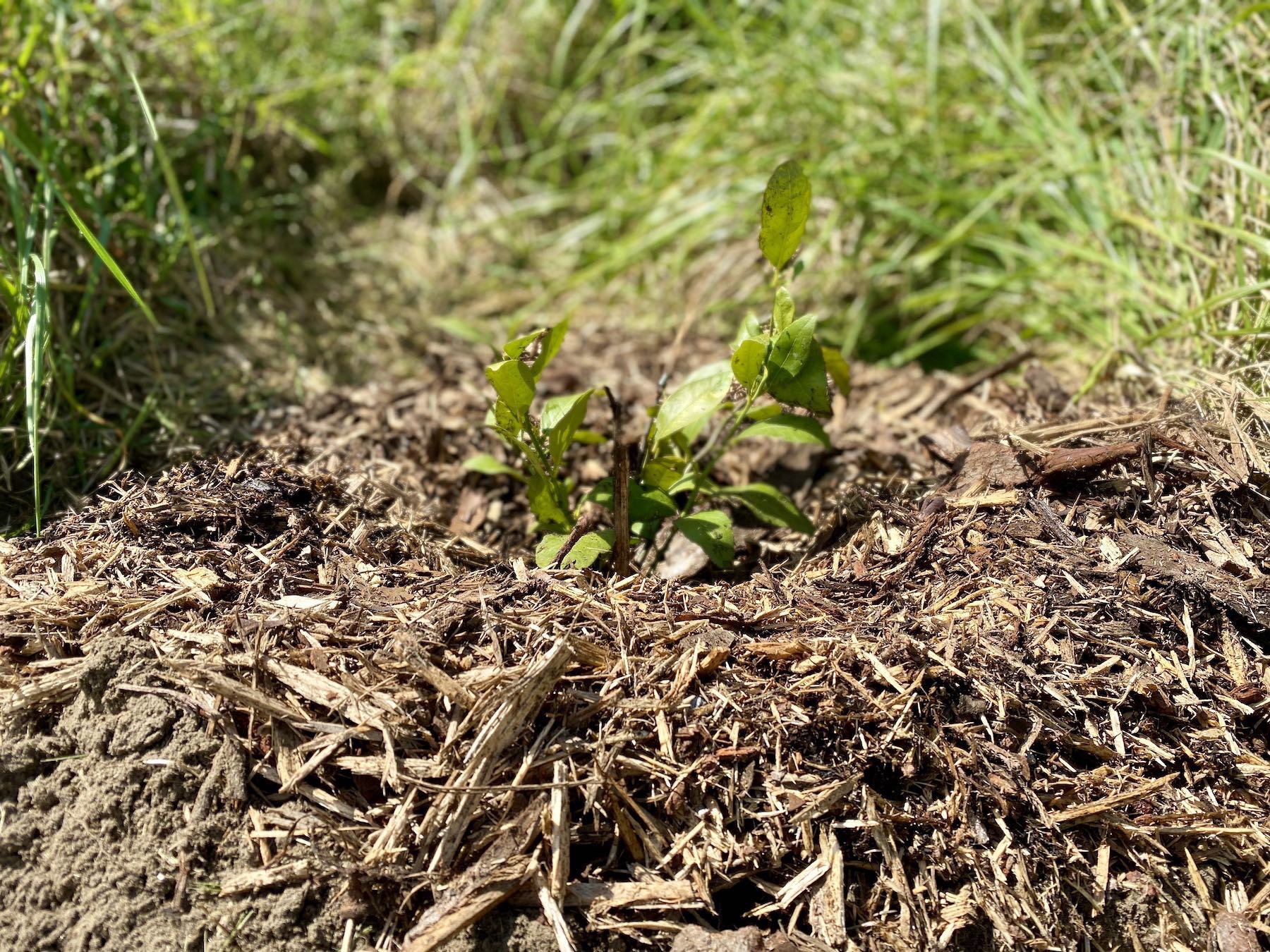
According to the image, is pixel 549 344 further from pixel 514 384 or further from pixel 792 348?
pixel 792 348

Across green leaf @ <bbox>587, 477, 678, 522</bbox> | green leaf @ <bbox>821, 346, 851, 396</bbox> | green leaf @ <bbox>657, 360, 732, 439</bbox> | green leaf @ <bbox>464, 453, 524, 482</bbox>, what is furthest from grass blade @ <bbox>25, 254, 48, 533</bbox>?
green leaf @ <bbox>821, 346, 851, 396</bbox>

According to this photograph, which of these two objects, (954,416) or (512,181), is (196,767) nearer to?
(954,416)

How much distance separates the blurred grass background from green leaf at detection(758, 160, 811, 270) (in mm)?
999

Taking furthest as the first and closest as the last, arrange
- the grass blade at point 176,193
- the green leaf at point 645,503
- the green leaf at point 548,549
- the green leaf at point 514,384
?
the grass blade at point 176,193, the green leaf at point 645,503, the green leaf at point 548,549, the green leaf at point 514,384

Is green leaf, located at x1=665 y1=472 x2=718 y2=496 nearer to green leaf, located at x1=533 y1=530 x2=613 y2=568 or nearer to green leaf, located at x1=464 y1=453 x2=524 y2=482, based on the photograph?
green leaf, located at x1=533 y1=530 x2=613 y2=568

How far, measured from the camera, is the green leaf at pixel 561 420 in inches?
69.5

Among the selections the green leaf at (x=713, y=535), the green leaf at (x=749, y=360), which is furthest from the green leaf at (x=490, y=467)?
the green leaf at (x=749, y=360)

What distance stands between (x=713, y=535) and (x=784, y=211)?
0.59 meters

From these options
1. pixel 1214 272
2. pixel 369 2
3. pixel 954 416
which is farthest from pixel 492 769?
pixel 369 2

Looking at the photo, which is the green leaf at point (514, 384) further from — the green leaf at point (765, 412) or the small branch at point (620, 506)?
the green leaf at point (765, 412)

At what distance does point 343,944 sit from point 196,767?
0.34 meters

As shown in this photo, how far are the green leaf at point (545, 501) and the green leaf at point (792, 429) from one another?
362 millimetres

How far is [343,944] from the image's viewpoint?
1.36m

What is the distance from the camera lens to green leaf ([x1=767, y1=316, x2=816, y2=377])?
1.68 metres
